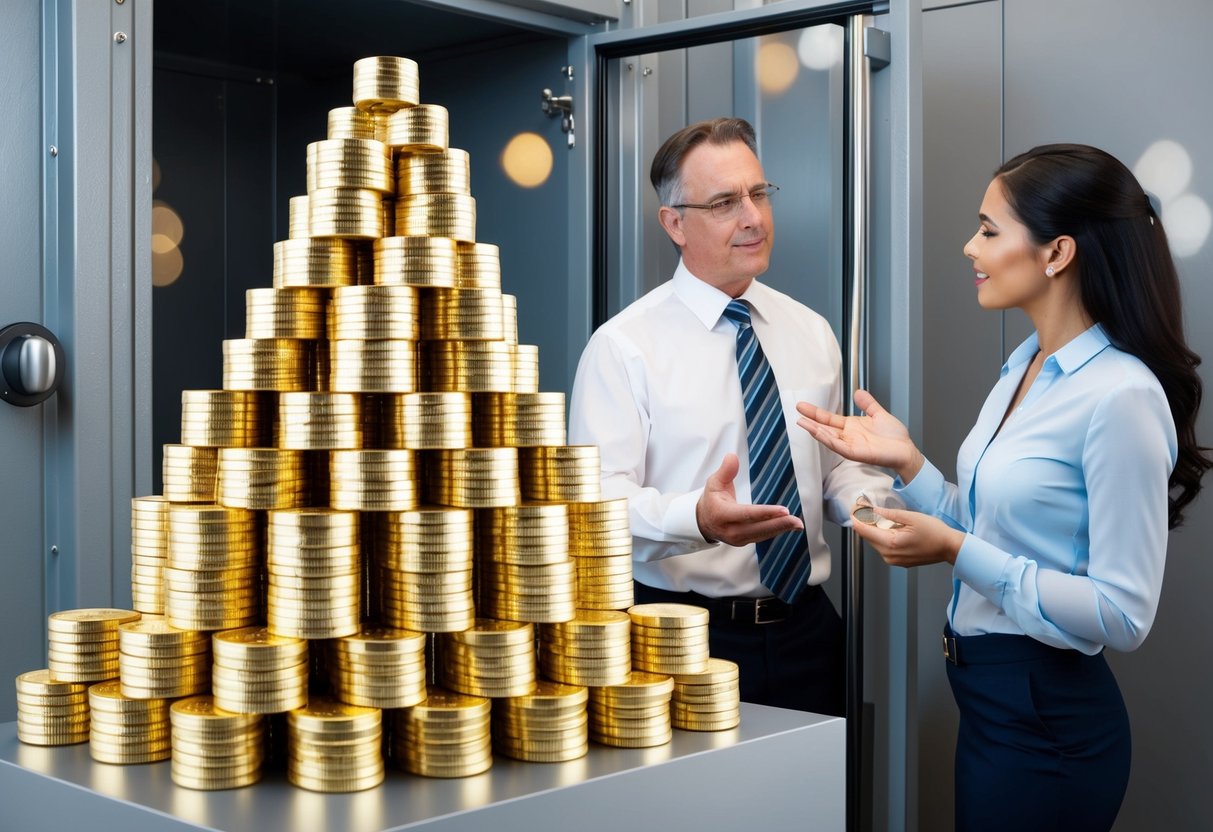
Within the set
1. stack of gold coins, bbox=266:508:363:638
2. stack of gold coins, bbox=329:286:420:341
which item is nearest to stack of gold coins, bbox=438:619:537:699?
stack of gold coins, bbox=266:508:363:638

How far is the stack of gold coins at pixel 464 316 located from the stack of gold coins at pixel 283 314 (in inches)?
5.4

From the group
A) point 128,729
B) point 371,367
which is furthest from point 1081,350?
point 128,729

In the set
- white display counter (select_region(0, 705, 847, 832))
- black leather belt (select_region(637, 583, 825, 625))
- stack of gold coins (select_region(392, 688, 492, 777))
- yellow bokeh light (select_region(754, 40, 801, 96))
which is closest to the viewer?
white display counter (select_region(0, 705, 847, 832))

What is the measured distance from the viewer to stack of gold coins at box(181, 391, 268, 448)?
1.47 m

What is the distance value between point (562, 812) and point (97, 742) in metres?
0.49

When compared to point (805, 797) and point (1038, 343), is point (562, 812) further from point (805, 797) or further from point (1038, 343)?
point (1038, 343)

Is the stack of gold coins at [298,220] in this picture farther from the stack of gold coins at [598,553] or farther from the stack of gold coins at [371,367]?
the stack of gold coins at [598,553]

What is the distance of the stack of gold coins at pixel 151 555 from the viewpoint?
150 centimetres

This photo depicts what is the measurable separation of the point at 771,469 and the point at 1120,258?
80 centimetres

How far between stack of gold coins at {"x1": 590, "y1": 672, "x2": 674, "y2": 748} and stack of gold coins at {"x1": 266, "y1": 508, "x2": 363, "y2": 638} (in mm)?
291

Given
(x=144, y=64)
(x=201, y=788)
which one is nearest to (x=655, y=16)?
(x=144, y=64)

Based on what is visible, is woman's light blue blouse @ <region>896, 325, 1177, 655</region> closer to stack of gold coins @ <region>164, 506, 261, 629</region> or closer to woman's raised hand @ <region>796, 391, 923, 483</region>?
woman's raised hand @ <region>796, 391, 923, 483</region>

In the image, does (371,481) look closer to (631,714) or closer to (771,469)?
(631,714)

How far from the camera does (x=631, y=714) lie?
1.41 metres
